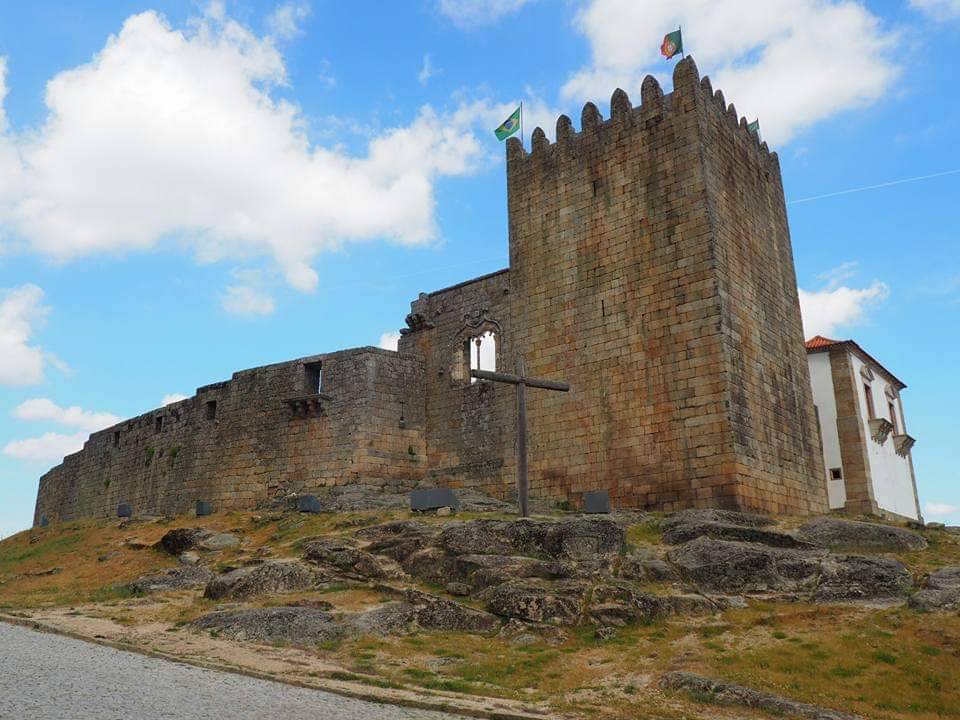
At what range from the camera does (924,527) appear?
61.8 ft

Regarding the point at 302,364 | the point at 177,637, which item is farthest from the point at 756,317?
the point at 177,637

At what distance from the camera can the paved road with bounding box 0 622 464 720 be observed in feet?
26.1

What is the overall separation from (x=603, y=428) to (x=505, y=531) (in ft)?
18.9

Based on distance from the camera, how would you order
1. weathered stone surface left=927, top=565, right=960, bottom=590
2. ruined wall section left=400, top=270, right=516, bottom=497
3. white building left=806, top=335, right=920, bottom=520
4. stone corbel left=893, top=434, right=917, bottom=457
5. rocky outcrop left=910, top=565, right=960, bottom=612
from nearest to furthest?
rocky outcrop left=910, top=565, right=960, bottom=612
weathered stone surface left=927, top=565, right=960, bottom=590
ruined wall section left=400, top=270, right=516, bottom=497
white building left=806, top=335, right=920, bottom=520
stone corbel left=893, top=434, right=917, bottom=457

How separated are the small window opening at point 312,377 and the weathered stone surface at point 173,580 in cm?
915

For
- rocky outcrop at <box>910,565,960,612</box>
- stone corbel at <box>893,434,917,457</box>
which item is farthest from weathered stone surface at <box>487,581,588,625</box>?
stone corbel at <box>893,434,917,457</box>

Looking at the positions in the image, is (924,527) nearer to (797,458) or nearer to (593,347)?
(797,458)

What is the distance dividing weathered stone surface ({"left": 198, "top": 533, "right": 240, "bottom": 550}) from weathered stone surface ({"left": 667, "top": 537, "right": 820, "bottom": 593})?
415 inches

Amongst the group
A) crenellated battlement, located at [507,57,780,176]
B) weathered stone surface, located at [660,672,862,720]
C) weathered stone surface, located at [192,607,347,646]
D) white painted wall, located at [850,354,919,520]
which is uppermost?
crenellated battlement, located at [507,57,780,176]

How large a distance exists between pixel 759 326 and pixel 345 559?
11.8 m

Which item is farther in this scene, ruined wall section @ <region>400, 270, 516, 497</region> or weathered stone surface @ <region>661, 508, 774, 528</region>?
ruined wall section @ <region>400, 270, 516, 497</region>

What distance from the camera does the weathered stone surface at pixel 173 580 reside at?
54.8ft

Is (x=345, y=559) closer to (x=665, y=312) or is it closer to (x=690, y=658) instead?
(x=690, y=658)

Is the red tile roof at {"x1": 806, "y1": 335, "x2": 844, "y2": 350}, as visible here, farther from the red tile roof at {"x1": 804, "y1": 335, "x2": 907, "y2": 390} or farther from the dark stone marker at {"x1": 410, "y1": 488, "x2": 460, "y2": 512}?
the dark stone marker at {"x1": 410, "y1": 488, "x2": 460, "y2": 512}
